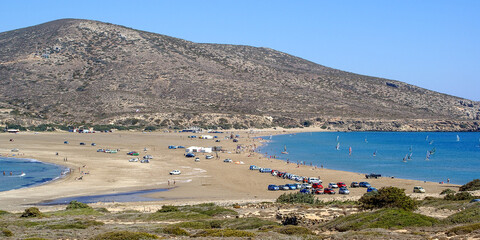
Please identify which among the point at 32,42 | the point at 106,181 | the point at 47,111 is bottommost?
the point at 106,181

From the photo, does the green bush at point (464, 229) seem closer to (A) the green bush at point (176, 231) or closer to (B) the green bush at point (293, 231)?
(B) the green bush at point (293, 231)

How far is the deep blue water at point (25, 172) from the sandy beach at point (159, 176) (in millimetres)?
1584

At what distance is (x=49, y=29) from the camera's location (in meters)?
161

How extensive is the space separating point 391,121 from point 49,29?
362ft

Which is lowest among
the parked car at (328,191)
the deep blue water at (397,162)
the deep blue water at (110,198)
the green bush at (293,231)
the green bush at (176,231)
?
the deep blue water at (110,198)

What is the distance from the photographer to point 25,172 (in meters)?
47.8

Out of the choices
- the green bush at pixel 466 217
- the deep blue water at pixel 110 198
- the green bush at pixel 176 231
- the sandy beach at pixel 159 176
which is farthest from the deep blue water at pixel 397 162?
the green bush at pixel 176 231

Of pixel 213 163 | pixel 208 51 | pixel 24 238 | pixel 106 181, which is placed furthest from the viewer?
pixel 208 51

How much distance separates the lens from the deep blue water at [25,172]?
136 feet

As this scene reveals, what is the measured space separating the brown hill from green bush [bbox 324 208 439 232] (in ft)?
305

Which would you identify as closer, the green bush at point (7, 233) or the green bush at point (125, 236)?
the green bush at point (125, 236)

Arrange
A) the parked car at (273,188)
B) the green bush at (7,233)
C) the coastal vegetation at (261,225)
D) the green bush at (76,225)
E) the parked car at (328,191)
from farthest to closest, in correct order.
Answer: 1. the parked car at (273,188)
2. the parked car at (328,191)
3. the green bush at (76,225)
4. the green bush at (7,233)
5. the coastal vegetation at (261,225)

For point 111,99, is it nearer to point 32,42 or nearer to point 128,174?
point 32,42

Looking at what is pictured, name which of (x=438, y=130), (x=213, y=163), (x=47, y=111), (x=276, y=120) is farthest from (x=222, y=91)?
(x=213, y=163)
